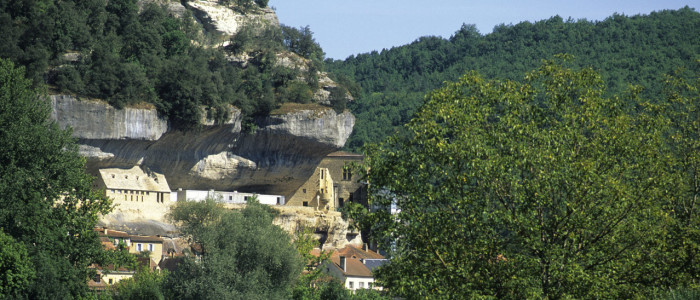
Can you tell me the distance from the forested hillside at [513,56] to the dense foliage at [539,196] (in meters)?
80.7

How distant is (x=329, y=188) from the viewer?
96.1 m

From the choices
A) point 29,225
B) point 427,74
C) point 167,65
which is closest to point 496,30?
point 427,74

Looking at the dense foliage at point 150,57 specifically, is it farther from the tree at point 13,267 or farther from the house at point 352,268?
the tree at point 13,267

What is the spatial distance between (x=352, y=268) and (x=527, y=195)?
186 ft

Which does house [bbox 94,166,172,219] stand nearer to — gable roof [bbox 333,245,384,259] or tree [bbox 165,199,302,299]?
gable roof [bbox 333,245,384,259]

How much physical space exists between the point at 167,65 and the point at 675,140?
60.1 m

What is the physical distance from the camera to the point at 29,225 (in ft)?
124

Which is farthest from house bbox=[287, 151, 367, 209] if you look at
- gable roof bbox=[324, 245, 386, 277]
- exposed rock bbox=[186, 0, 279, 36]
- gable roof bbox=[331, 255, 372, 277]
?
exposed rock bbox=[186, 0, 279, 36]

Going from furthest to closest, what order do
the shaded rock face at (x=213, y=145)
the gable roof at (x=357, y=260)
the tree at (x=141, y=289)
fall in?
the gable roof at (x=357, y=260), the shaded rock face at (x=213, y=145), the tree at (x=141, y=289)

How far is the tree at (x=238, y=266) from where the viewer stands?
5156cm

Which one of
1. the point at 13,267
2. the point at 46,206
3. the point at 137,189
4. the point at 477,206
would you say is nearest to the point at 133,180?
the point at 137,189

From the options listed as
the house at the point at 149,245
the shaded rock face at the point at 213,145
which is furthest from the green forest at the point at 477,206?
the shaded rock face at the point at 213,145

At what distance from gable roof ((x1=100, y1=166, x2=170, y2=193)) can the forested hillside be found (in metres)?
36.0

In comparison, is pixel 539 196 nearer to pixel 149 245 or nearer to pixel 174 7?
pixel 149 245
